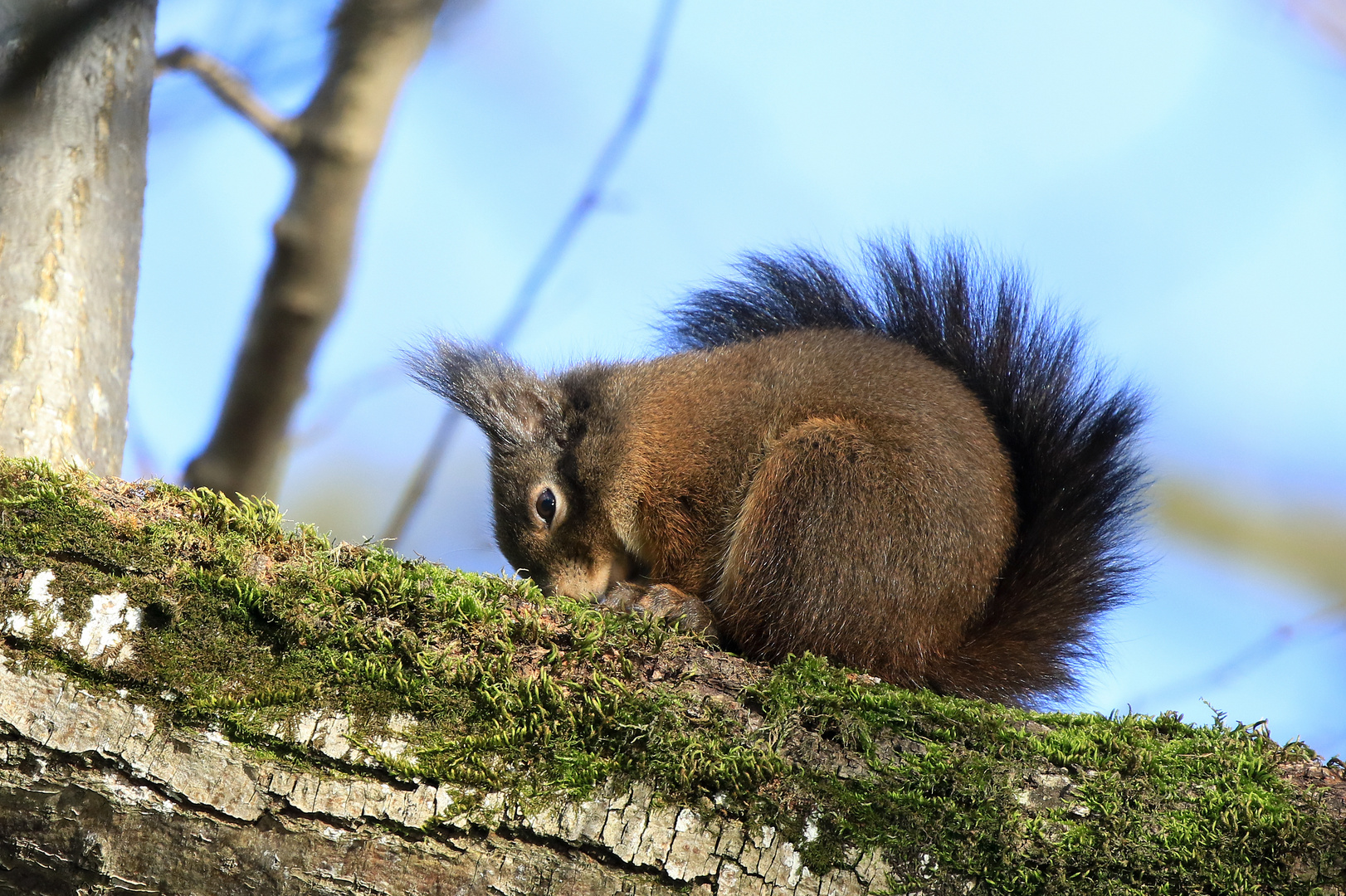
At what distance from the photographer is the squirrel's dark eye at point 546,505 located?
342 cm

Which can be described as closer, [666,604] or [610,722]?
[610,722]

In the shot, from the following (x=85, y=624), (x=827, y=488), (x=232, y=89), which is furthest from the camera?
(x=232, y=89)

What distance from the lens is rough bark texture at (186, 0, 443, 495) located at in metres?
2.83

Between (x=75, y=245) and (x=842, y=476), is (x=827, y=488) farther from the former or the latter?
(x=75, y=245)

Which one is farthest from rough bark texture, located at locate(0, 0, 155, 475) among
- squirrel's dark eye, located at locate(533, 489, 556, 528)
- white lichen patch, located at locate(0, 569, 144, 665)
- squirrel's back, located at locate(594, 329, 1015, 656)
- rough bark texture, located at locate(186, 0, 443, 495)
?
squirrel's back, located at locate(594, 329, 1015, 656)

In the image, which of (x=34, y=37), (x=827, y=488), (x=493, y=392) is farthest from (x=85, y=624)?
(x=34, y=37)

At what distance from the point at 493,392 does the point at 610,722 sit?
1.99 m

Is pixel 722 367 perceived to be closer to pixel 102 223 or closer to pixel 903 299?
pixel 903 299

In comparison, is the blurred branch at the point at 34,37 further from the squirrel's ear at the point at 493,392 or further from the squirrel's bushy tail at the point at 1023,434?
the squirrel's bushy tail at the point at 1023,434

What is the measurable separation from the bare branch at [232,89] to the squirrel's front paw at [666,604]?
1.71 metres

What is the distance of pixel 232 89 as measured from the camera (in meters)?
3.22

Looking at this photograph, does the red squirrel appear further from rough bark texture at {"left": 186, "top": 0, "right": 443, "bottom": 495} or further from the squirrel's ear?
rough bark texture at {"left": 186, "top": 0, "right": 443, "bottom": 495}

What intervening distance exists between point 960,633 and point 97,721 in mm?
2169

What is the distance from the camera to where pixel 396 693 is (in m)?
1.66
